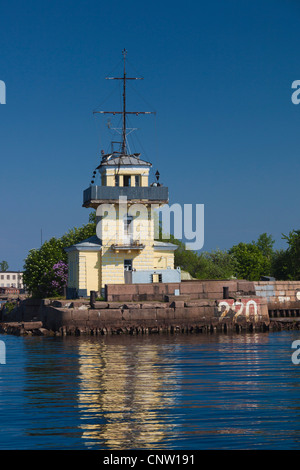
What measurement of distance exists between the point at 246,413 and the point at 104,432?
3947 millimetres

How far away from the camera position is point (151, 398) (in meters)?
20.4

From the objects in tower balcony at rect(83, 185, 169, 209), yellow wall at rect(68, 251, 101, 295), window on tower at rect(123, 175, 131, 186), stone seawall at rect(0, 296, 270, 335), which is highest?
window on tower at rect(123, 175, 131, 186)

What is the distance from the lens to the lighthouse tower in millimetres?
50594

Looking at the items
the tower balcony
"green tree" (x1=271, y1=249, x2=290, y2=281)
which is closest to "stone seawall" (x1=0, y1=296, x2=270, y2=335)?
the tower balcony

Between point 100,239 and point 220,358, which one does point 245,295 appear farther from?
point 220,358

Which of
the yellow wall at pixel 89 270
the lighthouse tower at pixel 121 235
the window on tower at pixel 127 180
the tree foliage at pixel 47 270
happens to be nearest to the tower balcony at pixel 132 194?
the lighthouse tower at pixel 121 235

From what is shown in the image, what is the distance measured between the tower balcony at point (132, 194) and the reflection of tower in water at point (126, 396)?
19.5 meters

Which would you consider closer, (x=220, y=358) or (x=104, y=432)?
(x=104, y=432)

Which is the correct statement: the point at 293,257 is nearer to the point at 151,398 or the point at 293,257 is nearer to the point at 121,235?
the point at 121,235

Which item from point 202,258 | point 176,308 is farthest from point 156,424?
point 202,258

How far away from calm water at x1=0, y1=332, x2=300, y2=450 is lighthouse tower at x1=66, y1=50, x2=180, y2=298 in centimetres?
1676

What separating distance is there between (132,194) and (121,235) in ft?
10.0

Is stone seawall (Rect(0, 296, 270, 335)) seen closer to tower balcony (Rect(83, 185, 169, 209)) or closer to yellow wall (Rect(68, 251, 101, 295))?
yellow wall (Rect(68, 251, 101, 295))

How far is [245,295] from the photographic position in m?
46.7
